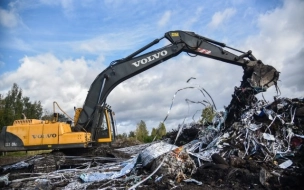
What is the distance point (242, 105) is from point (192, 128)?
81.0 inches

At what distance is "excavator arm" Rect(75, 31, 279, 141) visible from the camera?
9.90 meters

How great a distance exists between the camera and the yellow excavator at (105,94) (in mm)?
9180

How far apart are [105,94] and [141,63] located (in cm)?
156

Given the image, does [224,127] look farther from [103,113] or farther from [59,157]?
[59,157]

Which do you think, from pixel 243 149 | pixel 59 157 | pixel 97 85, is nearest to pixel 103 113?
pixel 97 85

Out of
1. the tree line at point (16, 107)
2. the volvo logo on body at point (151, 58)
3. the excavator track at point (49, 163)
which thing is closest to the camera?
the excavator track at point (49, 163)

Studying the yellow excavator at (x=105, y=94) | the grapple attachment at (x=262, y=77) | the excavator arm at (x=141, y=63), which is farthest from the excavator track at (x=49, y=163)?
the grapple attachment at (x=262, y=77)

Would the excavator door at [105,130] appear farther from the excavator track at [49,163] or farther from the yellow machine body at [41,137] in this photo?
the excavator track at [49,163]

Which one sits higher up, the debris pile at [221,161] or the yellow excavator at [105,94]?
the yellow excavator at [105,94]

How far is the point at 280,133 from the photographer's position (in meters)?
7.79

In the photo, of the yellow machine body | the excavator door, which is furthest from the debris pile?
the excavator door

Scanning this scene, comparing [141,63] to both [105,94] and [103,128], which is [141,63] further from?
[103,128]

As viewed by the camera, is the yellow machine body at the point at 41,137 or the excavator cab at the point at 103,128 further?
the excavator cab at the point at 103,128

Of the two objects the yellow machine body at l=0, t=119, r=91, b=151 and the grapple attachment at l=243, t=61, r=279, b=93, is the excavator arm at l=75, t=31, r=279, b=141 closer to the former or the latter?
the grapple attachment at l=243, t=61, r=279, b=93
